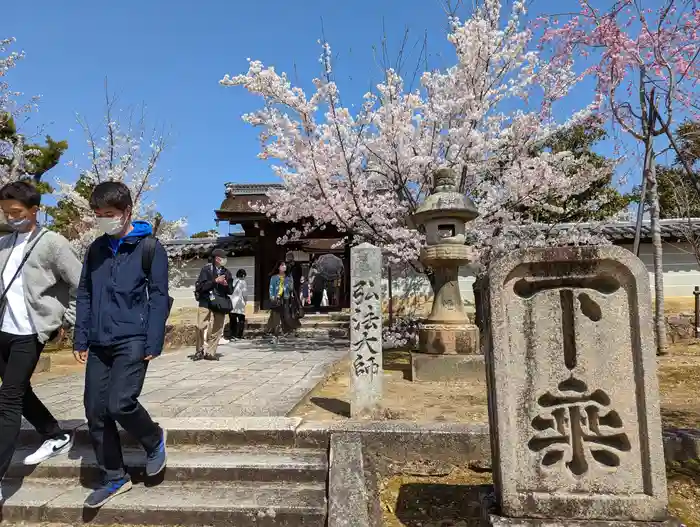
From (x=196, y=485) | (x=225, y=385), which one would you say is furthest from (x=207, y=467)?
(x=225, y=385)

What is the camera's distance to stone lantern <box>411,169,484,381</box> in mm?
6609

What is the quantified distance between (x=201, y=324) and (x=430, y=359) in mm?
4446

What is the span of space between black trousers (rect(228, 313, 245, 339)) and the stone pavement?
2.87 m

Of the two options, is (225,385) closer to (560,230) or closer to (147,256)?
(147,256)

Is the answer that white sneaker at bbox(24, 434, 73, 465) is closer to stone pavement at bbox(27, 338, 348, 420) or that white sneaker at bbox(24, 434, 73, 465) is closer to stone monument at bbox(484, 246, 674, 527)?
stone pavement at bbox(27, 338, 348, 420)

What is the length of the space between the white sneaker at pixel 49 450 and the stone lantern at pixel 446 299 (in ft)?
Answer: 14.7

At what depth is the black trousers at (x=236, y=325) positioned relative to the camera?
506 inches

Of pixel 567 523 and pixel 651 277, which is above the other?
pixel 651 277

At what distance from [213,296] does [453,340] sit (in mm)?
4133

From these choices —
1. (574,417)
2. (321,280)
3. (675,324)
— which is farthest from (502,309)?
(321,280)

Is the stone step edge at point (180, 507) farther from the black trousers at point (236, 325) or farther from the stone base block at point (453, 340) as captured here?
the black trousers at point (236, 325)

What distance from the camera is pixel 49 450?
11.5ft

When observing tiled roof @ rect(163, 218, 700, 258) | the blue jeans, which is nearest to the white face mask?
the blue jeans

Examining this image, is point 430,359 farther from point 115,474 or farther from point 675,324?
point 675,324
